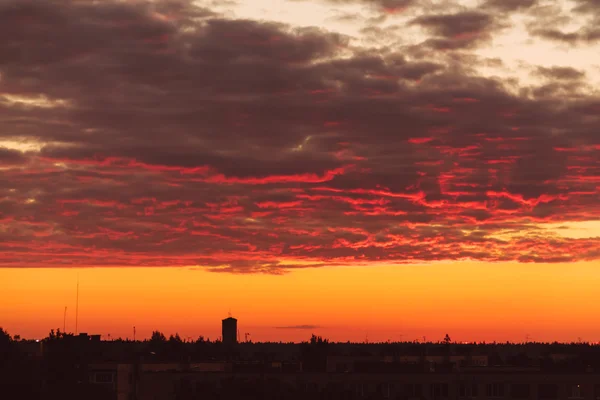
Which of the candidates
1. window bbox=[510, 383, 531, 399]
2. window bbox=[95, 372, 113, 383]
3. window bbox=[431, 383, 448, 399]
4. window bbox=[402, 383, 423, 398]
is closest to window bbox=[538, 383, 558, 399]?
window bbox=[510, 383, 531, 399]

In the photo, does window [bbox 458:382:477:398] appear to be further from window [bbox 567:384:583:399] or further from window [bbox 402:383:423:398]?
window [bbox 567:384:583:399]

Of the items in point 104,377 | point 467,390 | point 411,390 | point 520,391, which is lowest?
point 520,391

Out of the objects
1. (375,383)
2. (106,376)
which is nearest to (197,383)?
(375,383)

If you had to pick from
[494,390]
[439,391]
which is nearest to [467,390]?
[494,390]

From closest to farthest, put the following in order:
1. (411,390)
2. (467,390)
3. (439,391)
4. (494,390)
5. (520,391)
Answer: (520,391), (494,390), (467,390), (439,391), (411,390)

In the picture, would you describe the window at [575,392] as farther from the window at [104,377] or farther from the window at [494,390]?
the window at [104,377]

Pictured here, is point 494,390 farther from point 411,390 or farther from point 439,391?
point 411,390
